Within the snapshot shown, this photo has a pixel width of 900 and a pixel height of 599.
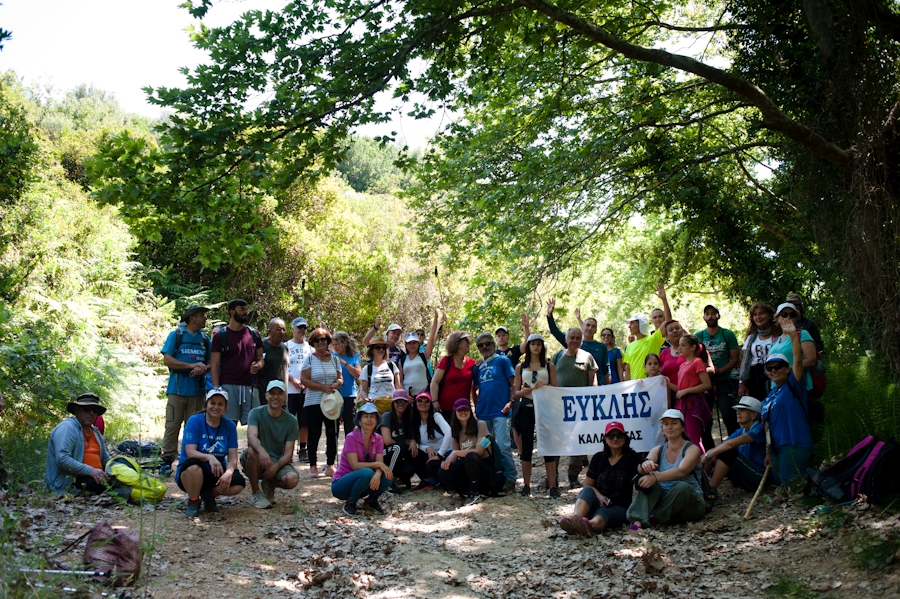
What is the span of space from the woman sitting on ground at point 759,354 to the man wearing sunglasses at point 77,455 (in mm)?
6932

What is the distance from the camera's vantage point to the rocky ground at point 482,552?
5523 millimetres

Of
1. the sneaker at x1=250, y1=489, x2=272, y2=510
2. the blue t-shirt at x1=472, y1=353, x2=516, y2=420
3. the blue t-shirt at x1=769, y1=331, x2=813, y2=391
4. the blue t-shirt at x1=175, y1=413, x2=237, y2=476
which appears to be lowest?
the sneaker at x1=250, y1=489, x2=272, y2=510

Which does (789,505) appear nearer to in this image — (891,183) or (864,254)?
(864,254)

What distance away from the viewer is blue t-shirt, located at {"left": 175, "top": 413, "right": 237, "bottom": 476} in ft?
24.4

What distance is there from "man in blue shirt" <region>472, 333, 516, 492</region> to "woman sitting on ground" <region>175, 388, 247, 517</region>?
316 centimetres

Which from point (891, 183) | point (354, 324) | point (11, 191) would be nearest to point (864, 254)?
point (891, 183)

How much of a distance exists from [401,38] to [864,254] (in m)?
5.79

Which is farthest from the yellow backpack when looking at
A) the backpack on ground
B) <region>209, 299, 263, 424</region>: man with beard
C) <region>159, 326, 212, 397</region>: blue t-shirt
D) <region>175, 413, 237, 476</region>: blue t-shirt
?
the backpack on ground

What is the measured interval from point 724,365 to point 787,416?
176 cm

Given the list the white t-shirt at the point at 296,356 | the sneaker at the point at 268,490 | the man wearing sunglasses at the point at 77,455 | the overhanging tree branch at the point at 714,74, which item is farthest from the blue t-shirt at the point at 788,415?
the man wearing sunglasses at the point at 77,455

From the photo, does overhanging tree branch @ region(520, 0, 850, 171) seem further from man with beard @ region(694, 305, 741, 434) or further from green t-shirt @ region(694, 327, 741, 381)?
green t-shirt @ region(694, 327, 741, 381)

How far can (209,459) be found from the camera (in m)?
7.28

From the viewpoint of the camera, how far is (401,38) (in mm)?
8453

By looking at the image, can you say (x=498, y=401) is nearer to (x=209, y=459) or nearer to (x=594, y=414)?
(x=594, y=414)
